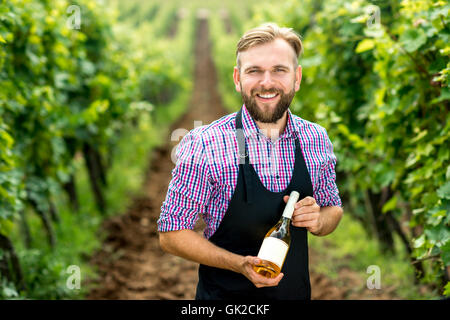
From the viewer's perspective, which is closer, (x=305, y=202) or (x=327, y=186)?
(x=305, y=202)

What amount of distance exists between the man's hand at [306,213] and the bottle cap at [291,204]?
0.03 m

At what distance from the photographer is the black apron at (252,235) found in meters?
Result: 2.08

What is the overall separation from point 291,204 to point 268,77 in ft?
1.76

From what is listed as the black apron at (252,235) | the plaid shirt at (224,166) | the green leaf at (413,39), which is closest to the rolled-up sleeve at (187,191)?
the plaid shirt at (224,166)

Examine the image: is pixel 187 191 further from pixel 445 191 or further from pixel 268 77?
pixel 445 191

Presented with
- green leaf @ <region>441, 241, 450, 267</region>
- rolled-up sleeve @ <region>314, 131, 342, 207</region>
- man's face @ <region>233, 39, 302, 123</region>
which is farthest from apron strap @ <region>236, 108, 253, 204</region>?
green leaf @ <region>441, 241, 450, 267</region>

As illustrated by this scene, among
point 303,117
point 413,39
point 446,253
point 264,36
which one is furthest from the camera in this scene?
point 303,117

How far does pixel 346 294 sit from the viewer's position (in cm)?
511

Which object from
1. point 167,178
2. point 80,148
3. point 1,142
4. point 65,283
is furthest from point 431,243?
point 167,178

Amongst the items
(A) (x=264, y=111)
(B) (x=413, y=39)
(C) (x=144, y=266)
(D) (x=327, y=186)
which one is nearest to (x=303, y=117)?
(B) (x=413, y=39)

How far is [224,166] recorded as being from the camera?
2082mm

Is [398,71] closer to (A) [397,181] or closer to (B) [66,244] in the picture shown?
(A) [397,181]

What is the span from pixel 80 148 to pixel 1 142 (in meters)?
3.90
